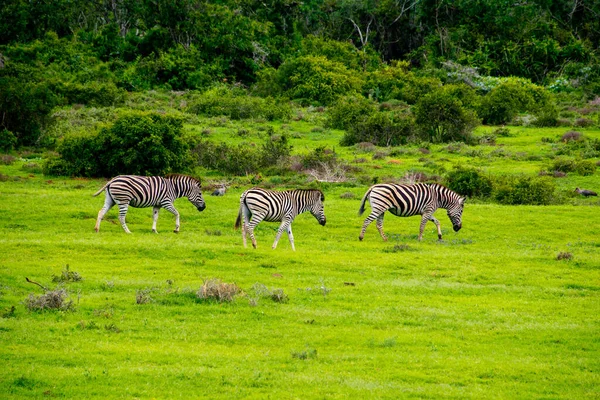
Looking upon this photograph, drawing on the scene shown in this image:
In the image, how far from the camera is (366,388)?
12.2 m

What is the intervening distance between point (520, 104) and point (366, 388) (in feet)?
167

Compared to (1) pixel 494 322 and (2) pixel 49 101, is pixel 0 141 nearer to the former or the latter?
(2) pixel 49 101

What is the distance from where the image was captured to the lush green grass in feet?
41.1

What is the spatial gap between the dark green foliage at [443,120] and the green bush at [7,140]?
22843 millimetres

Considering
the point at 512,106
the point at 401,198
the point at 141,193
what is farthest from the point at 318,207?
the point at 512,106

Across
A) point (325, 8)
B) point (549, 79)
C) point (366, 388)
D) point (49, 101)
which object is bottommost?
point (366, 388)

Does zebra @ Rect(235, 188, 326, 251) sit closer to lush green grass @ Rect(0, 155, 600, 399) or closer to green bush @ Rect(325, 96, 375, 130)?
lush green grass @ Rect(0, 155, 600, 399)

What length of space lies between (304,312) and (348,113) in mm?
36922

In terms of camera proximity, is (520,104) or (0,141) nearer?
(0,141)

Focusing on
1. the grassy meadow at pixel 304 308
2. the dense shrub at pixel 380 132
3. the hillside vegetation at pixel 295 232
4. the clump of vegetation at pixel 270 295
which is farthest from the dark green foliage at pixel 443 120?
the clump of vegetation at pixel 270 295

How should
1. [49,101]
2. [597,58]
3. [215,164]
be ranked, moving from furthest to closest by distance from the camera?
[597,58] < [49,101] < [215,164]

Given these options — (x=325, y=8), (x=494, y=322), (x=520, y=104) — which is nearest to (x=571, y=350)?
(x=494, y=322)

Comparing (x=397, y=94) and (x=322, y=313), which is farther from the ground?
(x=397, y=94)

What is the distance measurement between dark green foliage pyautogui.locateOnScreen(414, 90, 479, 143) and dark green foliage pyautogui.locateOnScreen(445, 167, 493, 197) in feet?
47.6
